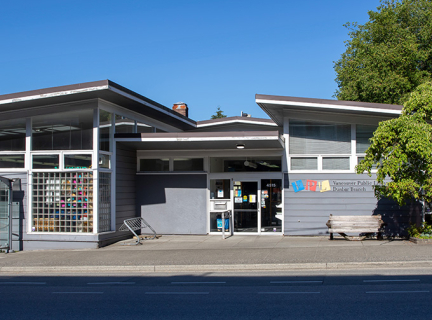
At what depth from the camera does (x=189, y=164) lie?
1730 centimetres

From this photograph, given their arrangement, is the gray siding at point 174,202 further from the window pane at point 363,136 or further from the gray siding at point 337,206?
the window pane at point 363,136

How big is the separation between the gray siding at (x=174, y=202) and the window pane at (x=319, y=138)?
354 centimetres

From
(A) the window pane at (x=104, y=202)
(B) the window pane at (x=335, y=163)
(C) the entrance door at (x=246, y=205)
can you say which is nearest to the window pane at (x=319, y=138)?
(B) the window pane at (x=335, y=163)

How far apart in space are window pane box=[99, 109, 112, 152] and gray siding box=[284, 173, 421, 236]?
615 centimetres

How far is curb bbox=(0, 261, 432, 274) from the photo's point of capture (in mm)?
10570

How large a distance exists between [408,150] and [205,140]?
233 inches

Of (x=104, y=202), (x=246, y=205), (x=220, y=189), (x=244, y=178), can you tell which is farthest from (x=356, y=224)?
(x=104, y=202)

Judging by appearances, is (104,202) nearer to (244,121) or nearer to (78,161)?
(78,161)

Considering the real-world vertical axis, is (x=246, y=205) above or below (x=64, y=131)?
below

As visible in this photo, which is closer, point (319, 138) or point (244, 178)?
point (319, 138)

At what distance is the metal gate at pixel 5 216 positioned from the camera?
47.0ft

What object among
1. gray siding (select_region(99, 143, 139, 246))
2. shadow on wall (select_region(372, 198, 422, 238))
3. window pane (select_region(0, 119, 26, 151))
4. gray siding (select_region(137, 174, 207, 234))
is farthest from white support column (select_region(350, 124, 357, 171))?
window pane (select_region(0, 119, 26, 151))

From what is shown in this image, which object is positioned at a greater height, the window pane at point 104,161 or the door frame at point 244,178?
the window pane at point 104,161

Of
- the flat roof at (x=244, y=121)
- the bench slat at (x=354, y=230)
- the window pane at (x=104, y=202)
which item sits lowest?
the bench slat at (x=354, y=230)
